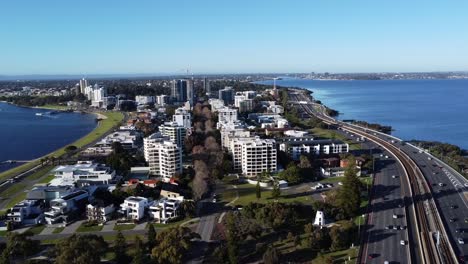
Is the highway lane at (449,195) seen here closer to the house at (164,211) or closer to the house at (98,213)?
the house at (164,211)

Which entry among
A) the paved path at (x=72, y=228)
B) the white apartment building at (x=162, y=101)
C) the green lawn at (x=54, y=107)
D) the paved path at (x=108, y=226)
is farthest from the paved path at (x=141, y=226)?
the green lawn at (x=54, y=107)

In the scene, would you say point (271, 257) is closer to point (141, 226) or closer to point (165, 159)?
point (141, 226)

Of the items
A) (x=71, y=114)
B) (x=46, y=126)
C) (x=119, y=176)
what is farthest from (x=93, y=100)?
(x=119, y=176)

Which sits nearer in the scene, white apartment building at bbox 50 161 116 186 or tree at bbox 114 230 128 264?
tree at bbox 114 230 128 264

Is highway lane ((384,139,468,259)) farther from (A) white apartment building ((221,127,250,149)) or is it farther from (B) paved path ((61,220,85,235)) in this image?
(B) paved path ((61,220,85,235))

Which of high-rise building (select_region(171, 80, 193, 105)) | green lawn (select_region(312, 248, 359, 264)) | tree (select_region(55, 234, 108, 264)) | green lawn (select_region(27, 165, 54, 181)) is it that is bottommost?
green lawn (select_region(27, 165, 54, 181))

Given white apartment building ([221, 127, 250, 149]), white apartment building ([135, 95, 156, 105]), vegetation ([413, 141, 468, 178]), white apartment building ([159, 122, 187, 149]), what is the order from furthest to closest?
white apartment building ([135, 95, 156, 105])
white apartment building ([159, 122, 187, 149])
white apartment building ([221, 127, 250, 149])
vegetation ([413, 141, 468, 178])

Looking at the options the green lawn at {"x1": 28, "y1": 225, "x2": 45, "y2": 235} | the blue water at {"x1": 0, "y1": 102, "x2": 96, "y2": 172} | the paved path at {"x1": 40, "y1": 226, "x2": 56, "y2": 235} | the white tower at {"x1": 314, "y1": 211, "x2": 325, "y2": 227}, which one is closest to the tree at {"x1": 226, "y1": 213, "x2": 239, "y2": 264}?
the white tower at {"x1": 314, "y1": 211, "x2": 325, "y2": 227}

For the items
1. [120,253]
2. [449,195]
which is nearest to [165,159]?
[120,253]
